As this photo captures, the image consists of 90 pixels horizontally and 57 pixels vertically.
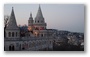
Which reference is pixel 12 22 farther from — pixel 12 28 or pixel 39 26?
pixel 39 26

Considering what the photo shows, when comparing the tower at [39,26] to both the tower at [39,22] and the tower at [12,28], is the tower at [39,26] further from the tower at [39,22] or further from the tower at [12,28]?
the tower at [12,28]

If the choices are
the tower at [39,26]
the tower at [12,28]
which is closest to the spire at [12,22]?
the tower at [12,28]

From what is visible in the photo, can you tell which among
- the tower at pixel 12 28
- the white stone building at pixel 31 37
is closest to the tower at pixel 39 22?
the white stone building at pixel 31 37

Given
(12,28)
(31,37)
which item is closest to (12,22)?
(12,28)

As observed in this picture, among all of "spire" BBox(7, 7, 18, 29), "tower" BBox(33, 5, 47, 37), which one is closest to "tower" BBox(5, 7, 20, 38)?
"spire" BBox(7, 7, 18, 29)

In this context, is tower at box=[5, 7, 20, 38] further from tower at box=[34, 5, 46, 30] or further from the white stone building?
tower at box=[34, 5, 46, 30]

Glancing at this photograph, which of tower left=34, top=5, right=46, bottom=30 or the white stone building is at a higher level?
tower left=34, top=5, right=46, bottom=30

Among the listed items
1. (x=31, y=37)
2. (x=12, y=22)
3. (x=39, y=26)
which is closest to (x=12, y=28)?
(x=12, y=22)

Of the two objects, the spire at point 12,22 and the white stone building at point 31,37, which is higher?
the spire at point 12,22

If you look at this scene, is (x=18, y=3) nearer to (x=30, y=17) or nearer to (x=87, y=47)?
(x=30, y=17)

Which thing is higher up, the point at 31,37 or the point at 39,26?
the point at 39,26

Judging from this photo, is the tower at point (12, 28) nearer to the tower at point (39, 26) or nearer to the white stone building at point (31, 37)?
the white stone building at point (31, 37)
